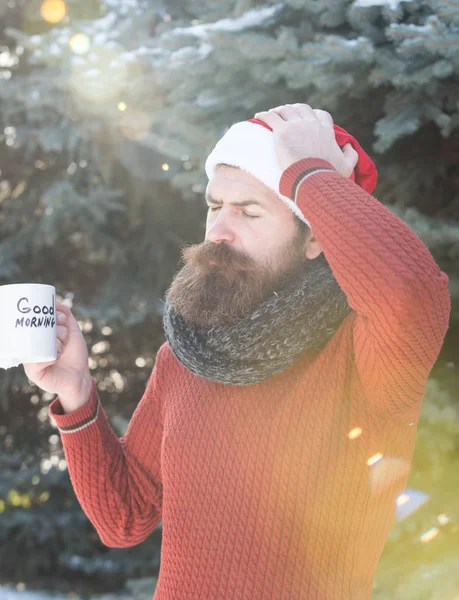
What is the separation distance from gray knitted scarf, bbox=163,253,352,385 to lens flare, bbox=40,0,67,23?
3419 millimetres

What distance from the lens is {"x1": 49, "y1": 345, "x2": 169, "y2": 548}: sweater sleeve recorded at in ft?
5.63

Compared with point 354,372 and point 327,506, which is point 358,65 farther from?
point 327,506

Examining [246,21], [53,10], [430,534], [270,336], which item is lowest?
[430,534]

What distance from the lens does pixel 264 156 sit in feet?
5.57

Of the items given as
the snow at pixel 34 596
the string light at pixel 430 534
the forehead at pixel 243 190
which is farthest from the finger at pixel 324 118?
the snow at pixel 34 596

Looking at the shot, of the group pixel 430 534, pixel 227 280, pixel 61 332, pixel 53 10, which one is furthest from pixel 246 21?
pixel 53 10

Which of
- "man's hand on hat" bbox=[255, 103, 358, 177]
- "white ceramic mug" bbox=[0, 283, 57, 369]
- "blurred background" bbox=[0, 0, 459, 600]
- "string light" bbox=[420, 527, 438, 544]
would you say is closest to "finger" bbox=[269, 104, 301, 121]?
"man's hand on hat" bbox=[255, 103, 358, 177]

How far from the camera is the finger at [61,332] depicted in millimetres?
1726

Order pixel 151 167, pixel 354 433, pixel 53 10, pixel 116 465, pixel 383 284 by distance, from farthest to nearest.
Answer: pixel 53 10 → pixel 151 167 → pixel 116 465 → pixel 354 433 → pixel 383 284

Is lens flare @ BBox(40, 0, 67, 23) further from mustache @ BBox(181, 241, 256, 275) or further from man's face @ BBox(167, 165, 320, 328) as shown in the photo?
mustache @ BBox(181, 241, 256, 275)

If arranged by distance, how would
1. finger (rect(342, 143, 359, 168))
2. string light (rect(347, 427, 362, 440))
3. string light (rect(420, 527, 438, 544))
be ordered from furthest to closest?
string light (rect(420, 527, 438, 544)) < finger (rect(342, 143, 359, 168)) < string light (rect(347, 427, 362, 440))

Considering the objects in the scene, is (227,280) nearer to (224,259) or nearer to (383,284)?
(224,259)

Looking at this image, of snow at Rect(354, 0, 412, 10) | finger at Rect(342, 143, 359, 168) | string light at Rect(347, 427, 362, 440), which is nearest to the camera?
string light at Rect(347, 427, 362, 440)

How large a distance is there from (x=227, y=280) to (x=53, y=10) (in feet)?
11.3
